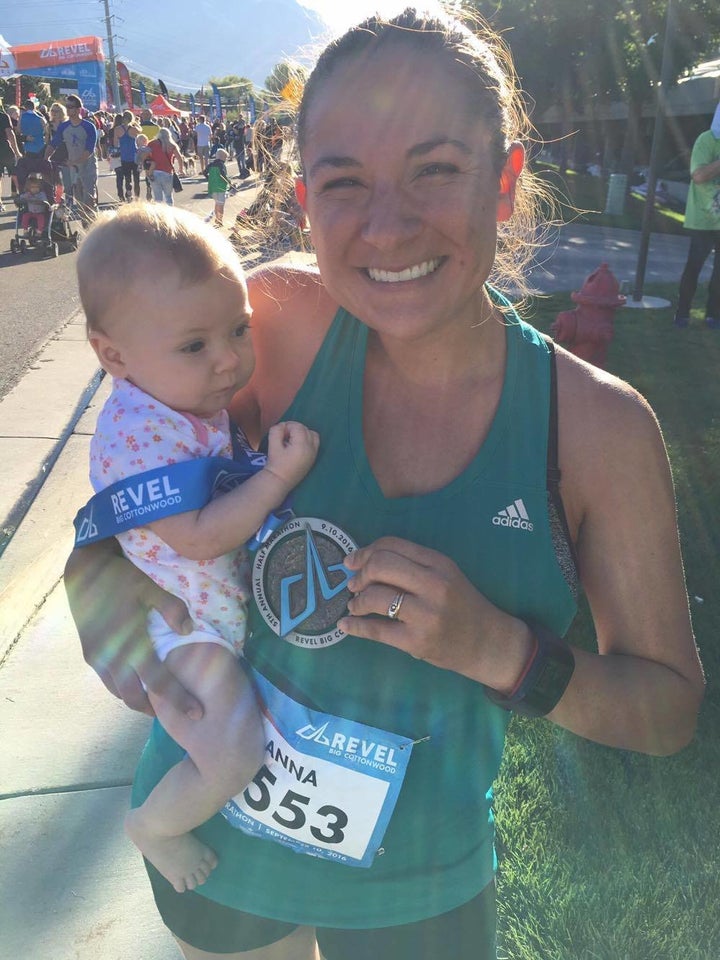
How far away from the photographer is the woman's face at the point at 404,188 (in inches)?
51.4

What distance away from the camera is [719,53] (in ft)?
96.7

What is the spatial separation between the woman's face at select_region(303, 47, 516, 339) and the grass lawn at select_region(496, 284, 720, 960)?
1880 mm

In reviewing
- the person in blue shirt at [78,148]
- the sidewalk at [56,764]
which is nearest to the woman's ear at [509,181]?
the sidewalk at [56,764]

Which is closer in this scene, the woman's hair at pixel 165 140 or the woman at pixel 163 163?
the woman at pixel 163 163

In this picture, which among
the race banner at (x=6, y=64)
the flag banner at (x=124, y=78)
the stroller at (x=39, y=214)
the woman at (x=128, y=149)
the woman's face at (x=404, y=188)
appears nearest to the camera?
the woman's face at (x=404, y=188)

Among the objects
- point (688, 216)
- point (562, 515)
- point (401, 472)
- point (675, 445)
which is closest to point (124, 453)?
point (401, 472)

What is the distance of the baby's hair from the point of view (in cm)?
155

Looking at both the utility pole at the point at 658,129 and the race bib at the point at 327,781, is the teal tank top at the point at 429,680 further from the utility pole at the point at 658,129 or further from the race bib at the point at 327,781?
the utility pole at the point at 658,129

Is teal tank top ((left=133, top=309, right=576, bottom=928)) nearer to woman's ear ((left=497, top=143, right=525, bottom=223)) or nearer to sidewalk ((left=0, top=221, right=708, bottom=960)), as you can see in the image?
woman's ear ((left=497, top=143, right=525, bottom=223))

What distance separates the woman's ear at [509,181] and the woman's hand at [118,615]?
3.17 ft

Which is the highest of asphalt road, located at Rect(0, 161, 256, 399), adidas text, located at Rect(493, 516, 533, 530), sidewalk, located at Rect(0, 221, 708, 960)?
adidas text, located at Rect(493, 516, 533, 530)

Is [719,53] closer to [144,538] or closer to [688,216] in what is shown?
[688,216]

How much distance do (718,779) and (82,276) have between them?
2642mm

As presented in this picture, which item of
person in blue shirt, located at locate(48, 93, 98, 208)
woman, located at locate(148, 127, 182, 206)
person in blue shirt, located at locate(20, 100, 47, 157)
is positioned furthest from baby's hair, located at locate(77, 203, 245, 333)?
woman, located at locate(148, 127, 182, 206)
